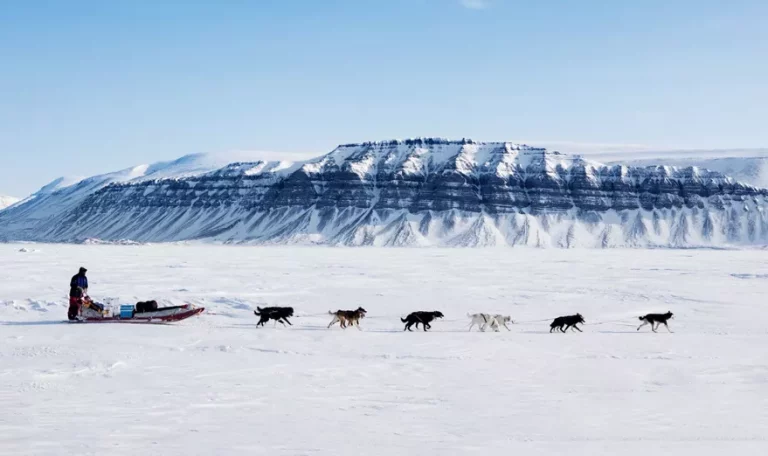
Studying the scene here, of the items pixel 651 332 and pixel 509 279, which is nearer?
pixel 651 332

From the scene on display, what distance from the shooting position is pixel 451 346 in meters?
19.8

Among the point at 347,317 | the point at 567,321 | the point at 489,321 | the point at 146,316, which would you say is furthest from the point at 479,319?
the point at 146,316

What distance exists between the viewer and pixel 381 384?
48.9 ft

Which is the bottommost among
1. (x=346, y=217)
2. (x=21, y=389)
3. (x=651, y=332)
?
(x=21, y=389)

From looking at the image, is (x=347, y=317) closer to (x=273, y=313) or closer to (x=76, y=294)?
(x=273, y=313)

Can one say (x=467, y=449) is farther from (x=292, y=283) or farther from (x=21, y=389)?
(x=292, y=283)

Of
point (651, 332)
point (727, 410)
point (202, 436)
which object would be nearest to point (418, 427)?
point (202, 436)

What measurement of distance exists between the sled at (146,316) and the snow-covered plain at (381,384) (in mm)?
544

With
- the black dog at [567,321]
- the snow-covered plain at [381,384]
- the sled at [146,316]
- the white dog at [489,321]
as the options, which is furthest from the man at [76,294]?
the black dog at [567,321]

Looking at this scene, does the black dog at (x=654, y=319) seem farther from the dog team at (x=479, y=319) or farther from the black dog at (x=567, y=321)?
the black dog at (x=567, y=321)

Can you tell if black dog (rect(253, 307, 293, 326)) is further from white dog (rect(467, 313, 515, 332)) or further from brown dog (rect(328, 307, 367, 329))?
white dog (rect(467, 313, 515, 332))

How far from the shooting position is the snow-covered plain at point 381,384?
426 inches

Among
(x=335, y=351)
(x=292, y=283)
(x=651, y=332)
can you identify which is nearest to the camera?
(x=335, y=351)

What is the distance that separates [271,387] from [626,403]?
679 cm
